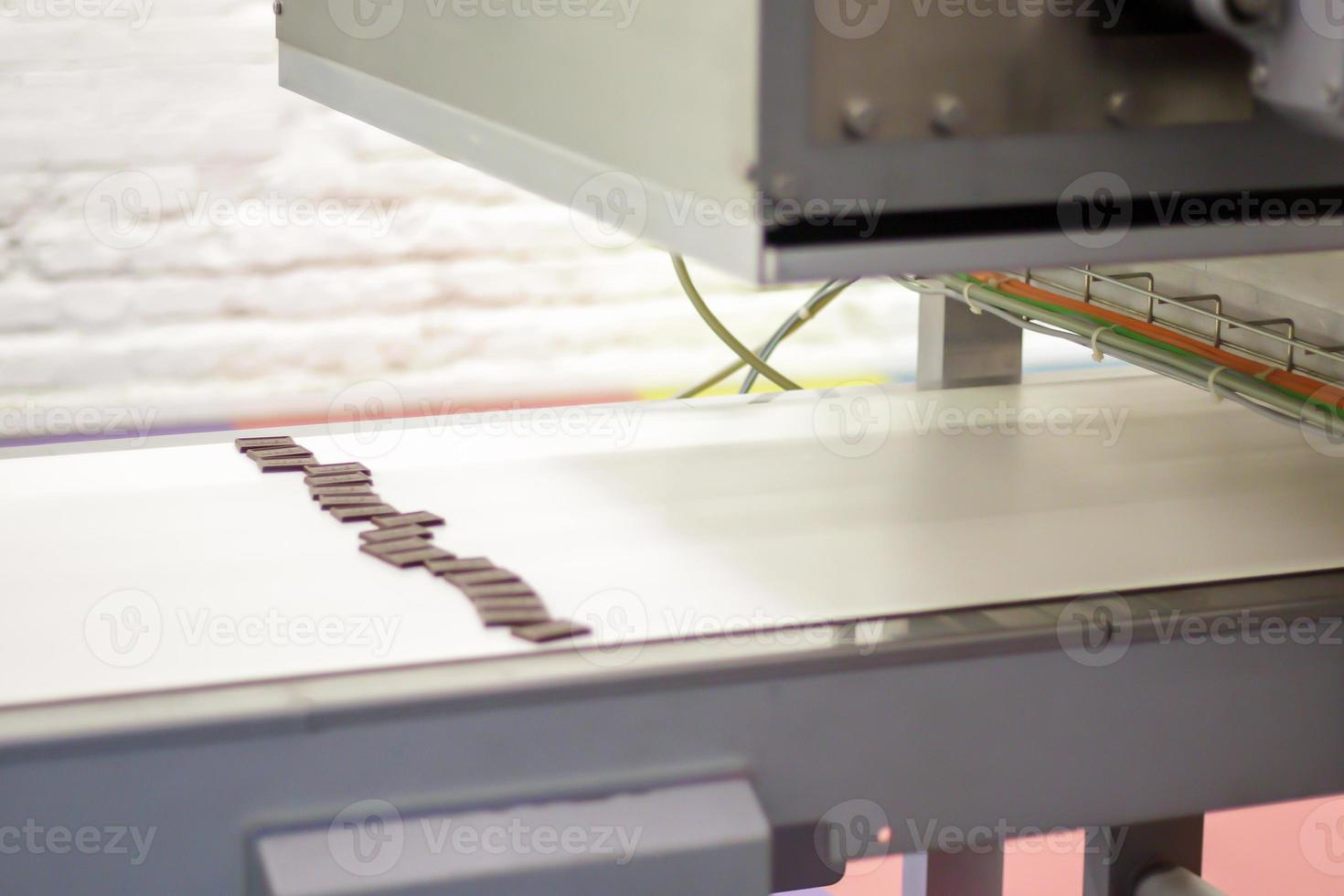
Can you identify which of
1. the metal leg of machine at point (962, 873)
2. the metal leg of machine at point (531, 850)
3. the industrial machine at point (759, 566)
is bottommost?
the metal leg of machine at point (962, 873)

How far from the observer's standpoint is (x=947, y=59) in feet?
1.56

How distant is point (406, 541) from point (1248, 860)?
1296 mm

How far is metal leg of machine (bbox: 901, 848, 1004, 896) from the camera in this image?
43.7 inches

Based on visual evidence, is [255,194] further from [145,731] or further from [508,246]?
[145,731]

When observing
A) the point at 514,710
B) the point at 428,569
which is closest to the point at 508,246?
the point at 428,569

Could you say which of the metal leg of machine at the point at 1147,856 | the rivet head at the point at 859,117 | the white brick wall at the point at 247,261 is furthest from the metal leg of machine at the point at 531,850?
the white brick wall at the point at 247,261

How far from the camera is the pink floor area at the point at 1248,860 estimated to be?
164cm

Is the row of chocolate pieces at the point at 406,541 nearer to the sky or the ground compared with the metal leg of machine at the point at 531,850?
nearer to the sky

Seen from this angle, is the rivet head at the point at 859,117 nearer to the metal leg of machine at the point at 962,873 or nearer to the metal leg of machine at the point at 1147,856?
the metal leg of machine at the point at 1147,856

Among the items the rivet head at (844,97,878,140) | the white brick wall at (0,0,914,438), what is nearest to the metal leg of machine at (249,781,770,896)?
the rivet head at (844,97,878,140)

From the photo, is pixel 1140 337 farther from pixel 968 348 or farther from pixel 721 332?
pixel 721 332

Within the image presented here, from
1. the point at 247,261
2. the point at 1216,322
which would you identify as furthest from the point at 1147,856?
the point at 247,261

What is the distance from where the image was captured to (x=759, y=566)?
644 millimetres

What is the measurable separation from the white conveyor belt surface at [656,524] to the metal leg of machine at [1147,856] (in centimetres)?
25
